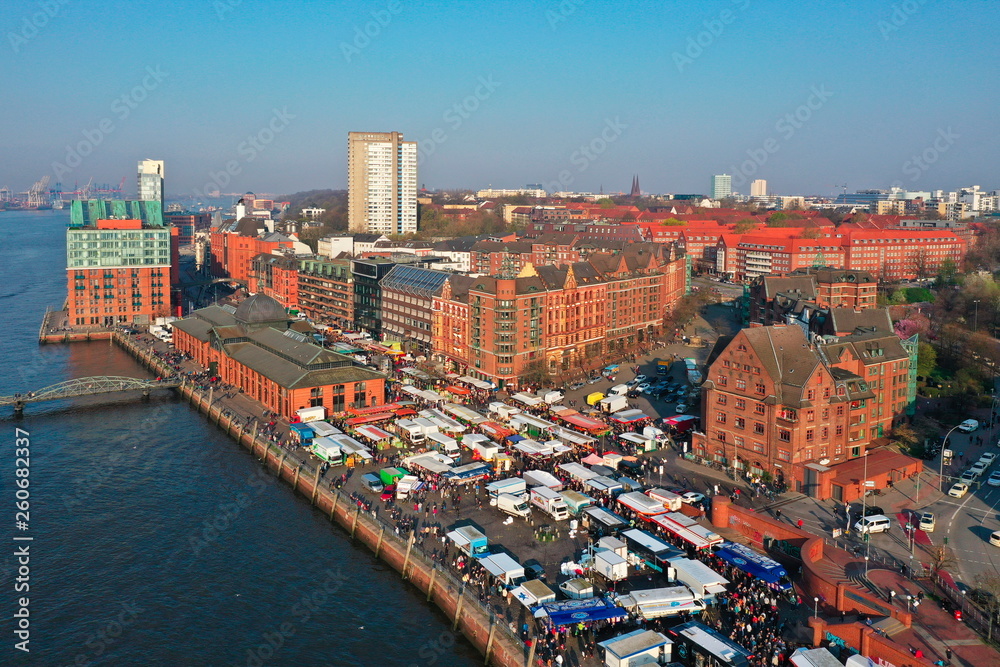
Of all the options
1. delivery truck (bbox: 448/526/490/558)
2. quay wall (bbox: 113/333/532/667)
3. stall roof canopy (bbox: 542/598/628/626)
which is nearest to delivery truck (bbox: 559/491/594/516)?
delivery truck (bbox: 448/526/490/558)

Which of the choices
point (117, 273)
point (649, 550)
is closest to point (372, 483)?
point (649, 550)

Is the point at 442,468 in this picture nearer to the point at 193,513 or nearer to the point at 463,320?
the point at 193,513

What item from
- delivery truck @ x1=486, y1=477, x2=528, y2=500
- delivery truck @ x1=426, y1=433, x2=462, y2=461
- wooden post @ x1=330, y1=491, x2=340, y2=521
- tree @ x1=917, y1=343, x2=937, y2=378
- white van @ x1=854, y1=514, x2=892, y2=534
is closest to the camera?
white van @ x1=854, y1=514, x2=892, y2=534

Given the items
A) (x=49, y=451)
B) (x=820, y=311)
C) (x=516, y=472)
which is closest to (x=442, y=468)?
(x=516, y=472)

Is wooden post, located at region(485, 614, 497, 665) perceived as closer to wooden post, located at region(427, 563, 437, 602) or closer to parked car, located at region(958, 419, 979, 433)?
wooden post, located at region(427, 563, 437, 602)

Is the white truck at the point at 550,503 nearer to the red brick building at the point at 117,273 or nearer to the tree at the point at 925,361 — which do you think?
the tree at the point at 925,361

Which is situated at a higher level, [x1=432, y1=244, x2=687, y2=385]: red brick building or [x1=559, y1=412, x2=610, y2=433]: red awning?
[x1=432, y1=244, x2=687, y2=385]: red brick building
